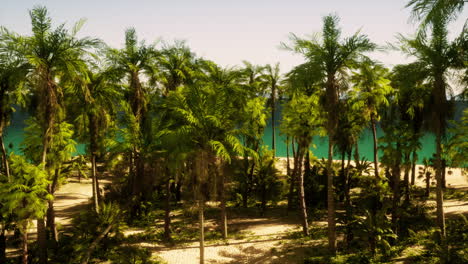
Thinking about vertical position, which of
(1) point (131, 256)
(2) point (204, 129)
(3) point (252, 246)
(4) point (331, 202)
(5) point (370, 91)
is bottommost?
(3) point (252, 246)

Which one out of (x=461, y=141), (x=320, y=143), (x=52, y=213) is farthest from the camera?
(x=461, y=141)

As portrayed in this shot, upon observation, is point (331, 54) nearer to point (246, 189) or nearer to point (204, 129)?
point (204, 129)

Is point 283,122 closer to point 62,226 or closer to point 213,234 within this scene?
point 213,234

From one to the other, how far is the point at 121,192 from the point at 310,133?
16.2 metres

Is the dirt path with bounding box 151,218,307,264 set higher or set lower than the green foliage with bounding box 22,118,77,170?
lower

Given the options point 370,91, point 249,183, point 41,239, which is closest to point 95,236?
point 41,239

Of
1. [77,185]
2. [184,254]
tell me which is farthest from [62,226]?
[77,185]

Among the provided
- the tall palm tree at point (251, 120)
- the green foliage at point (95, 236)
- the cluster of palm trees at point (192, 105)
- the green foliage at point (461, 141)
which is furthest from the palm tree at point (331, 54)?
the green foliage at point (95, 236)

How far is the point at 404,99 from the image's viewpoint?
17.2 m

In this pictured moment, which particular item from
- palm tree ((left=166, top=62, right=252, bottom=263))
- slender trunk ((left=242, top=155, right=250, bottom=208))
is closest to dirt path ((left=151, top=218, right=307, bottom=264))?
palm tree ((left=166, top=62, right=252, bottom=263))

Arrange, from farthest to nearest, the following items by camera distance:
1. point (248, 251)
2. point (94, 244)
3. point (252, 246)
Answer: point (252, 246)
point (248, 251)
point (94, 244)

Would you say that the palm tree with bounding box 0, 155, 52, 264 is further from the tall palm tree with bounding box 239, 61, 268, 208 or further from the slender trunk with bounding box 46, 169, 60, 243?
the tall palm tree with bounding box 239, 61, 268, 208

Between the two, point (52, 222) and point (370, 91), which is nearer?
point (52, 222)

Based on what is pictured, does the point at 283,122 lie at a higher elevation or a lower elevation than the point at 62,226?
higher
